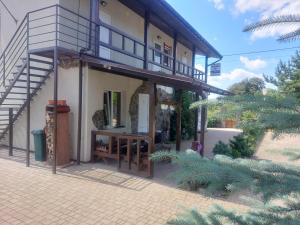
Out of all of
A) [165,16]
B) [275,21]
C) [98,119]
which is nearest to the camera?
[275,21]

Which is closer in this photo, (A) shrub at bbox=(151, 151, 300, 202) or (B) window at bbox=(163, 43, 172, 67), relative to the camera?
(A) shrub at bbox=(151, 151, 300, 202)

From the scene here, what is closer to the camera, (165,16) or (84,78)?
(84,78)

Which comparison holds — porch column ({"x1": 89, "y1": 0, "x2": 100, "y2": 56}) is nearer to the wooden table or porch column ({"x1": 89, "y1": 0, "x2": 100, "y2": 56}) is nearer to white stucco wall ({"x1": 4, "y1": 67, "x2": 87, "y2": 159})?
white stucco wall ({"x1": 4, "y1": 67, "x2": 87, "y2": 159})

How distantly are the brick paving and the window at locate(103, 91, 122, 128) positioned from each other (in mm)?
3018

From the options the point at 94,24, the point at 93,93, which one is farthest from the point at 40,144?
the point at 94,24

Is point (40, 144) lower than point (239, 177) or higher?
lower

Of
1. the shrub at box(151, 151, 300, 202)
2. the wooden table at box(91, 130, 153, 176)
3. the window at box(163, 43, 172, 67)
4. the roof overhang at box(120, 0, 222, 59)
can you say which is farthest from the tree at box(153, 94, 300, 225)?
the window at box(163, 43, 172, 67)

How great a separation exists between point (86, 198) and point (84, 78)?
13.8 ft

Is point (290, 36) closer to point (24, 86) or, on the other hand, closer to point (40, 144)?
point (40, 144)

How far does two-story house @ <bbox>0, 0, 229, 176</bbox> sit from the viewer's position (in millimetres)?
7609

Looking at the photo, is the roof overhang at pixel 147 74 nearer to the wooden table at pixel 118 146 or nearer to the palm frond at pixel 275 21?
the wooden table at pixel 118 146

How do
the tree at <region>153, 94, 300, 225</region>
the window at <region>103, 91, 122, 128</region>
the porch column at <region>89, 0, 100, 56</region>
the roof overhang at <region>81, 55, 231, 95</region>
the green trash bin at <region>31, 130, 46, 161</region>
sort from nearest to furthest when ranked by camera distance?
the tree at <region>153, 94, 300, 225</region>, the roof overhang at <region>81, 55, 231, 95</region>, the green trash bin at <region>31, 130, 46, 161</region>, the porch column at <region>89, 0, 100, 56</region>, the window at <region>103, 91, 122, 128</region>

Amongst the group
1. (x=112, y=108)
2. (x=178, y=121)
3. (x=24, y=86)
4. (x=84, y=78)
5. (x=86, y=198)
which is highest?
(x=84, y=78)

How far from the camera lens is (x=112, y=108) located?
34.7 ft
